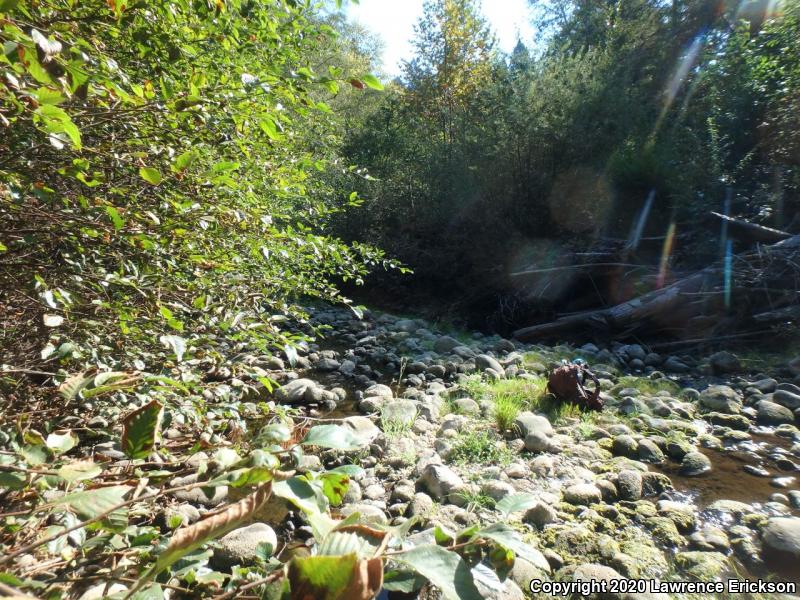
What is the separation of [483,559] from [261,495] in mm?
434

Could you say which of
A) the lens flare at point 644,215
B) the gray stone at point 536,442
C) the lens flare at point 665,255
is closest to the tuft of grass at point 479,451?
the gray stone at point 536,442

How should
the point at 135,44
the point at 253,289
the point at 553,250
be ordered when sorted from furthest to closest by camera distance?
the point at 553,250
the point at 253,289
the point at 135,44

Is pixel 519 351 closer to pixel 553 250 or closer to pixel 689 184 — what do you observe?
pixel 553 250

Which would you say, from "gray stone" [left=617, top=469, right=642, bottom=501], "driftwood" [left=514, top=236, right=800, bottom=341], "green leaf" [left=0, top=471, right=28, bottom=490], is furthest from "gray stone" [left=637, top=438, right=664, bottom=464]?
"driftwood" [left=514, top=236, right=800, bottom=341]

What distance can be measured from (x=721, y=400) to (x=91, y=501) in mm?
4925

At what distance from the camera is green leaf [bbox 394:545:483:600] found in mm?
554

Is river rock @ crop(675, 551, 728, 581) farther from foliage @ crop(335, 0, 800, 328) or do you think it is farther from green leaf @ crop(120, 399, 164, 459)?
foliage @ crop(335, 0, 800, 328)

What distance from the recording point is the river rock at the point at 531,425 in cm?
327

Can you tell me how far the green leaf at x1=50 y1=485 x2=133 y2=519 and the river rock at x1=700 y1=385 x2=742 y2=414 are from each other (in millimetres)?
4828

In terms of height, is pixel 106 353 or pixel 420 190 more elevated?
pixel 420 190

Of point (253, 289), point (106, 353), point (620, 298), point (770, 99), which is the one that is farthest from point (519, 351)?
point (770, 99)

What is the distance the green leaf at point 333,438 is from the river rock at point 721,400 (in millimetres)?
4528

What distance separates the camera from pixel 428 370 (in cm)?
521

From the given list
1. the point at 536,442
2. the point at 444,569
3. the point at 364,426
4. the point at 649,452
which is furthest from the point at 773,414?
the point at 444,569
